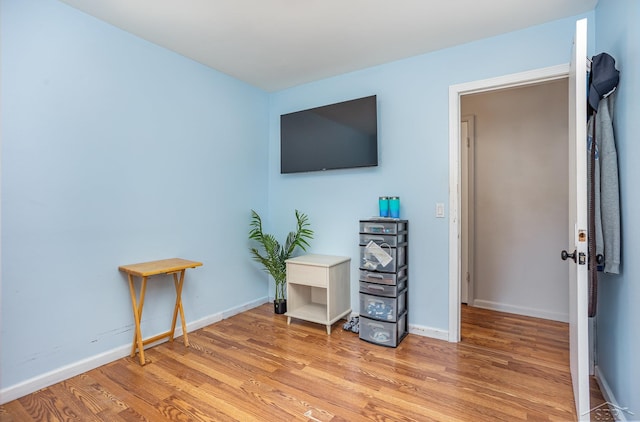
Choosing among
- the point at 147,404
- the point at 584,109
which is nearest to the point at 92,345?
the point at 147,404

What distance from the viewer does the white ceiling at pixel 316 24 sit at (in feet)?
6.93

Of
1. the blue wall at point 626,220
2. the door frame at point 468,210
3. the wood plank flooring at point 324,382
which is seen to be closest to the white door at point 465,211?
the door frame at point 468,210

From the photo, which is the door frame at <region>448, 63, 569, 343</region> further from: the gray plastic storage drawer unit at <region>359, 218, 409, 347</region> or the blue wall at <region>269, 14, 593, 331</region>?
the gray plastic storage drawer unit at <region>359, 218, 409, 347</region>

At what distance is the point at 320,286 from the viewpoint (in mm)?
2906

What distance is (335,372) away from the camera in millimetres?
2184

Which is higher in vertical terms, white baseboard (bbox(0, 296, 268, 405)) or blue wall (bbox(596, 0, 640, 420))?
blue wall (bbox(596, 0, 640, 420))

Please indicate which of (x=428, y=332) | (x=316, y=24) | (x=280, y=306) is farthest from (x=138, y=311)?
(x=316, y=24)

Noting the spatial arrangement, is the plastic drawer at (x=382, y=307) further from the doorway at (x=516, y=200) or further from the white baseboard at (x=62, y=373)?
the white baseboard at (x=62, y=373)

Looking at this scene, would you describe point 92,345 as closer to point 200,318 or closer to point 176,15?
point 200,318

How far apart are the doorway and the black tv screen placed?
1161 millimetres

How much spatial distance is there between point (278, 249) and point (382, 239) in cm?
129

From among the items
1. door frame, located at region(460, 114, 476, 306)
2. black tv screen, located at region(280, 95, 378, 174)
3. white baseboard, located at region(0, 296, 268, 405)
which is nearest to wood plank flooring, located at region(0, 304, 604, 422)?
white baseboard, located at region(0, 296, 268, 405)

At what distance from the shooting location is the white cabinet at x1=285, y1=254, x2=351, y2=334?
114 inches

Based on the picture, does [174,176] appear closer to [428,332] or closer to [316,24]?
[316,24]
